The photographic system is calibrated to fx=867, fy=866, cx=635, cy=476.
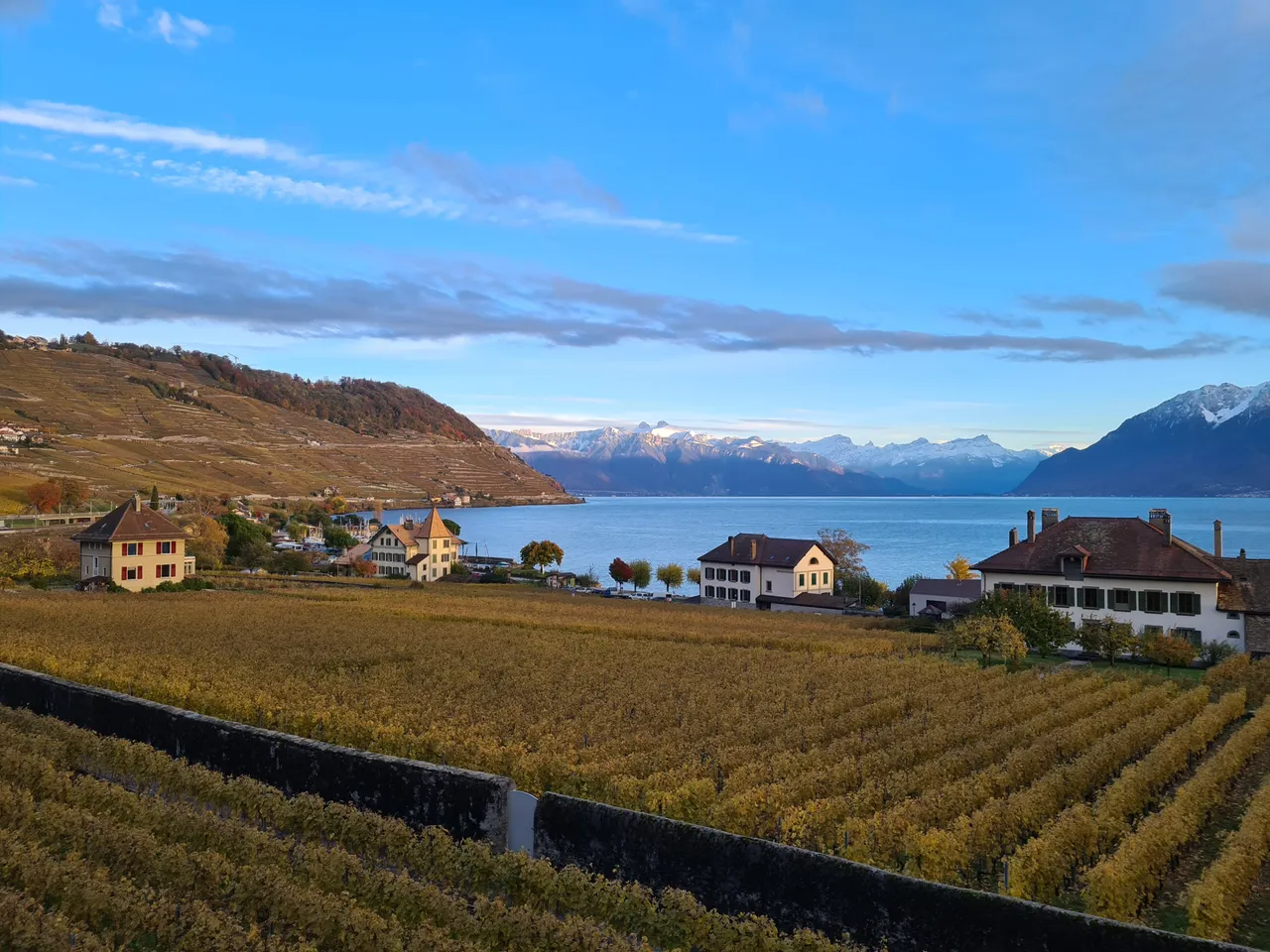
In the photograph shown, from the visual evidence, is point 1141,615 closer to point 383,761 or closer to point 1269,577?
point 1269,577

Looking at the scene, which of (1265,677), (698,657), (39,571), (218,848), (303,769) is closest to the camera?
(218,848)

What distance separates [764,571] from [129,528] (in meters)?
50.0

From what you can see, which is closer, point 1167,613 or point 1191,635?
point 1191,635

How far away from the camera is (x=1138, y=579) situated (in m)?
45.8

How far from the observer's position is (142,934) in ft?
37.2

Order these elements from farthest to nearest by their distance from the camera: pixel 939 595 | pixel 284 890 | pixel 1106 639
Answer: pixel 939 595 → pixel 1106 639 → pixel 284 890

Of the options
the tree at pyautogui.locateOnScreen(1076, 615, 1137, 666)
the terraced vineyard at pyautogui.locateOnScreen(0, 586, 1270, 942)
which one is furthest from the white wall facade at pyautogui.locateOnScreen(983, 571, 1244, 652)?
the terraced vineyard at pyautogui.locateOnScreen(0, 586, 1270, 942)

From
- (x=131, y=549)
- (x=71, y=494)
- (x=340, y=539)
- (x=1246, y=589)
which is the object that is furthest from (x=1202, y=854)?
(x=71, y=494)

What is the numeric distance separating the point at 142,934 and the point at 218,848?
225cm

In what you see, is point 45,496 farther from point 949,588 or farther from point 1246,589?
point 1246,589

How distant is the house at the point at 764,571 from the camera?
71625 millimetres

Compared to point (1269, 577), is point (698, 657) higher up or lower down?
lower down

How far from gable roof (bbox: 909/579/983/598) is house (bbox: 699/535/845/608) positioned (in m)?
10.1

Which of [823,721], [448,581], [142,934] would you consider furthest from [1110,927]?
[448,581]
